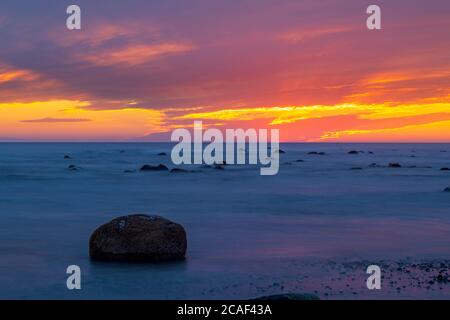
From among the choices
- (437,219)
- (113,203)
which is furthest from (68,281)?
(113,203)

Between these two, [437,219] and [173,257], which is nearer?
[173,257]

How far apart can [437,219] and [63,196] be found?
57.9ft

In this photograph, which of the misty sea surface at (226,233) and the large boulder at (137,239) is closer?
the misty sea surface at (226,233)

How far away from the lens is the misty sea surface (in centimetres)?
1065

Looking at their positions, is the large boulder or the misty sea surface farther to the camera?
the large boulder

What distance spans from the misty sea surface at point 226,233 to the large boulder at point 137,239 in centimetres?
26

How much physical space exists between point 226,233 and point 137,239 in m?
5.84

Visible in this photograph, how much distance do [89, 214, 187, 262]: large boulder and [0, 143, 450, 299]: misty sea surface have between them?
26 centimetres

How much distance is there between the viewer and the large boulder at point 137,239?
38.2 ft

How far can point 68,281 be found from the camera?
11.0 meters

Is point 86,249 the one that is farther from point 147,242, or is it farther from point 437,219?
point 437,219

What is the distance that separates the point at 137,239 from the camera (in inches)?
457

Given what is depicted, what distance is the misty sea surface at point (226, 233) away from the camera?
10.6 meters

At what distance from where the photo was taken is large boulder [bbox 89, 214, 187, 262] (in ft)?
38.2
